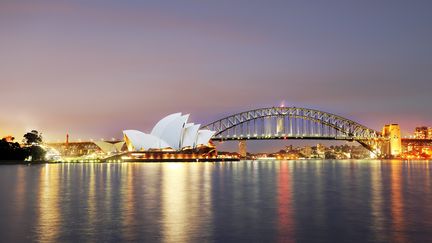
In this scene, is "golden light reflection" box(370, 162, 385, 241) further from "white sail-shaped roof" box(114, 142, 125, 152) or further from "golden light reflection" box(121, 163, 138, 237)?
"white sail-shaped roof" box(114, 142, 125, 152)

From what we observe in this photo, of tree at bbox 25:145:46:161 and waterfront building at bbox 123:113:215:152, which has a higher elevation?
waterfront building at bbox 123:113:215:152

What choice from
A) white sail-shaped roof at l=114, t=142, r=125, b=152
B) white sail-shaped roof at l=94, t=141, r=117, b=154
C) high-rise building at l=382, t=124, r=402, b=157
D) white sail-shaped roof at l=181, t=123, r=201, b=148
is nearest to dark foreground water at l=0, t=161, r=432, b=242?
white sail-shaped roof at l=181, t=123, r=201, b=148

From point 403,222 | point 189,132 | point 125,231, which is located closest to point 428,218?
point 403,222

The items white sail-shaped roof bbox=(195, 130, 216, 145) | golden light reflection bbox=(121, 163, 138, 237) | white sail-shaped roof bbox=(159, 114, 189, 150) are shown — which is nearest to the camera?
golden light reflection bbox=(121, 163, 138, 237)

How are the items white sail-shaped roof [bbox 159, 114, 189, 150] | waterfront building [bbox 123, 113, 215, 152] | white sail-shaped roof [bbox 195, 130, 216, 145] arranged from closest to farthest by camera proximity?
1. white sail-shaped roof [bbox 159, 114, 189, 150]
2. waterfront building [bbox 123, 113, 215, 152]
3. white sail-shaped roof [bbox 195, 130, 216, 145]

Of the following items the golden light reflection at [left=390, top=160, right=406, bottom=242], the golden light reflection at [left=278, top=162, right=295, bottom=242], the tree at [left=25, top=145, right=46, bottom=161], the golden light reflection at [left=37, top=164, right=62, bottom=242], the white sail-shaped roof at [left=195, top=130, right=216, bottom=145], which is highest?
the white sail-shaped roof at [left=195, top=130, right=216, bottom=145]

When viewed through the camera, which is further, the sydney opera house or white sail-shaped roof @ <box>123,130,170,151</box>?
white sail-shaped roof @ <box>123,130,170,151</box>
